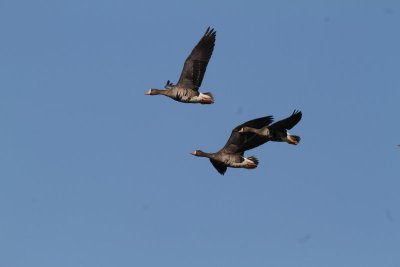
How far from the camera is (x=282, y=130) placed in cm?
3331

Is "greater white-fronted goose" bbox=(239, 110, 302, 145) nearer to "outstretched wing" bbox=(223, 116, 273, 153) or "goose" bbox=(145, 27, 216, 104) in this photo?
"outstretched wing" bbox=(223, 116, 273, 153)

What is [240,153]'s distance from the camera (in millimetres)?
36031

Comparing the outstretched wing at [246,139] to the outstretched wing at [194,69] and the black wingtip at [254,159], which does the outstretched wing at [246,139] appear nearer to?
the black wingtip at [254,159]

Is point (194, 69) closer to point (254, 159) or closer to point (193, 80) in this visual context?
point (193, 80)

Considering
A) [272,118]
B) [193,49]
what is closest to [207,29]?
[193,49]

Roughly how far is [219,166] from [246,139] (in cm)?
179

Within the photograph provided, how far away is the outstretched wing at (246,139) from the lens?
3472 cm

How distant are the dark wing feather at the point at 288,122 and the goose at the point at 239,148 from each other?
127 centimetres

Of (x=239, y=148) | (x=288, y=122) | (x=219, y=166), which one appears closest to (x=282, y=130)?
(x=288, y=122)

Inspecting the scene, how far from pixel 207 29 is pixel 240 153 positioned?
4722 millimetres

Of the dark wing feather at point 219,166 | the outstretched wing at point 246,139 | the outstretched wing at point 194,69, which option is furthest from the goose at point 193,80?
the dark wing feather at point 219,166

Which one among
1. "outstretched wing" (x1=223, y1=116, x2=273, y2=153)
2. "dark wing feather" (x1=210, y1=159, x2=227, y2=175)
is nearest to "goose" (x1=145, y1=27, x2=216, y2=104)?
"outstretched wing" (x1=223, y1=116, x2=273, y2=153)

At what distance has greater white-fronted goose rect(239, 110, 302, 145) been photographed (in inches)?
1271

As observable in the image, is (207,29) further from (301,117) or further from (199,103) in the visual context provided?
(301,117)
